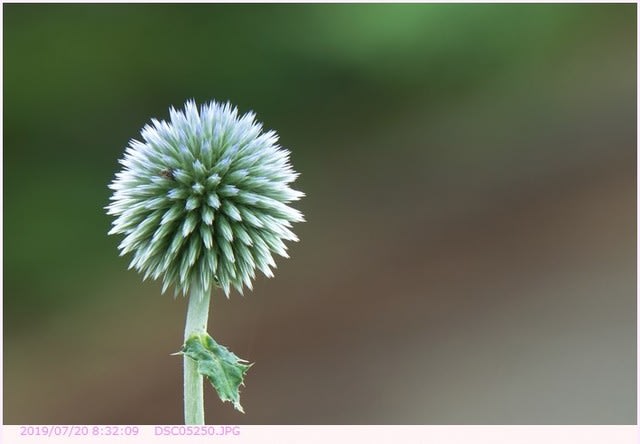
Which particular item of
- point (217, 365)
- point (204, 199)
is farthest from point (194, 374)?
point (204, 199)

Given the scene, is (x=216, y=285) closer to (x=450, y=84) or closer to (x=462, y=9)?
(x=462, y=9)

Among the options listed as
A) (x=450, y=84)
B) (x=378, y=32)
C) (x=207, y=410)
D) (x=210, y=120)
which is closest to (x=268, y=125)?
(x=378, y=32)

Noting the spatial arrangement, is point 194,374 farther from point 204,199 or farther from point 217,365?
point 204,199

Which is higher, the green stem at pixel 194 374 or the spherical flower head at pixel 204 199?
the spherical flower head at pixel 204 199

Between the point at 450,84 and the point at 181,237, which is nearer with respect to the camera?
the point at 181,237

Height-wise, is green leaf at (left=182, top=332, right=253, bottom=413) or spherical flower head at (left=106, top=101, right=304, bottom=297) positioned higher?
spherical flower head at (left=106, top=101, right=304, bottom=297)
